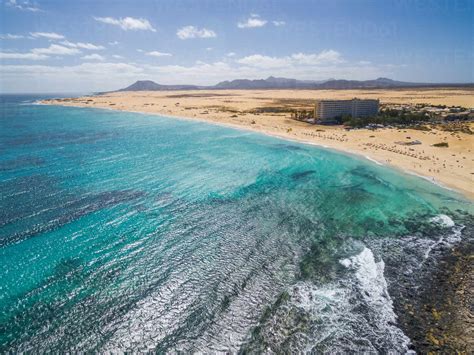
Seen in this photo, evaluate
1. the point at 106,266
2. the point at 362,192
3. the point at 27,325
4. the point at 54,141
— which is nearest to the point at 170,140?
the point at 54,141

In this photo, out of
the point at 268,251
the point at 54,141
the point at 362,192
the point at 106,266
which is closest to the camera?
the point at 106,266

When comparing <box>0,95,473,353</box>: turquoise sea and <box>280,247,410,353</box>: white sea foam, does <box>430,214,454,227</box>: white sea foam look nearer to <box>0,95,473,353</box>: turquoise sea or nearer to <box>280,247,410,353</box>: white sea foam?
<box>0,95,473,353</box>: turquoise sea

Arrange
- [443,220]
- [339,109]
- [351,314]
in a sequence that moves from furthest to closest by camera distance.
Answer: [339,109] → [443,220] → [351,314]

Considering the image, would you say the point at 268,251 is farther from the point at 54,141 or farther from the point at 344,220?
the point at 54,141

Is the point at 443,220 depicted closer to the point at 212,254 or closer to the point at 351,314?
the point at 351,314

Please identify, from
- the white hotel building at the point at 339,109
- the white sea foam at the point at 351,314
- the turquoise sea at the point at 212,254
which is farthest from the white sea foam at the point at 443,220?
the white hotel building at the point at 339,109

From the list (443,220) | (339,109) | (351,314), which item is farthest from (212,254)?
(339,109)

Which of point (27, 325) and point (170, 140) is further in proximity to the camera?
point (170, 140)
